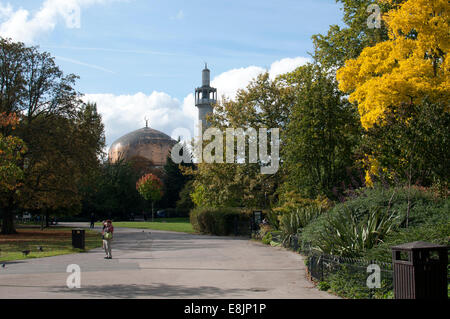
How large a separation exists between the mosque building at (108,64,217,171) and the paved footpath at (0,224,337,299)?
246ft

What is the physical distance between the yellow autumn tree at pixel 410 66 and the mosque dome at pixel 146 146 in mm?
75344

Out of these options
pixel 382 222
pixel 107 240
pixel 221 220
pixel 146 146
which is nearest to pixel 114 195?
pixel 221 220

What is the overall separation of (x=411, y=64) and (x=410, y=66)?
152mm

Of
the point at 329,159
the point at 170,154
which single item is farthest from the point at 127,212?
the point at 329,159

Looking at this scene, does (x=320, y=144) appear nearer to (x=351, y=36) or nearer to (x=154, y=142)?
(x=351, y=36)

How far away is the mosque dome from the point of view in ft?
311

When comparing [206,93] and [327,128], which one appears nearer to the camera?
[327,128]

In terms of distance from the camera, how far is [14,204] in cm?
3303

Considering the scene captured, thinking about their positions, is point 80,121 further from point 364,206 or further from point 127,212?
point 127,212

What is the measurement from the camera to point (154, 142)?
96750 mm

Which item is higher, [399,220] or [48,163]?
[48,163]

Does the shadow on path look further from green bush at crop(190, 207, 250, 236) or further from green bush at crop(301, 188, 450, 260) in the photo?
green bush at crop(190, 207, 250, 236)

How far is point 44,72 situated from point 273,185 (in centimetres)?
1828

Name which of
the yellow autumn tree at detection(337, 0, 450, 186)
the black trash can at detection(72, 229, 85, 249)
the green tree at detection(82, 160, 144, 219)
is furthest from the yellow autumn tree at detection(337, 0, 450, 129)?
the green tree at detection(82, 160, 144, 219)
